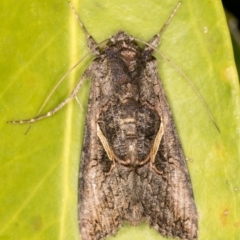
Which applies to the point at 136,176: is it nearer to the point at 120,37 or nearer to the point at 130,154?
the point at 130,154

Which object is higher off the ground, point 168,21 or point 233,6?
point 233,6

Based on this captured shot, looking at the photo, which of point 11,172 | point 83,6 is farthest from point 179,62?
point 11,172

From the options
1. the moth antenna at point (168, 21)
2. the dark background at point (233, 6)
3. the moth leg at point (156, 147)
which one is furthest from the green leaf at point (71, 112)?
the dark background at point (233, 6)

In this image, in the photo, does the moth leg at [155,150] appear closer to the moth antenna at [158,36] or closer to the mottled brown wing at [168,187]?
the mottled brown wing at [168,187]

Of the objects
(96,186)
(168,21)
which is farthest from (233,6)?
(96,186)

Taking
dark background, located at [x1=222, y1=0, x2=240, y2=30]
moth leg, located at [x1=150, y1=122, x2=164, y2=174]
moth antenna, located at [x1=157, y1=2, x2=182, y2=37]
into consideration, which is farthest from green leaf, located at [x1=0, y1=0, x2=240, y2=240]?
dark background, located at [x1=222, y1=0, x2=240, y2=30]

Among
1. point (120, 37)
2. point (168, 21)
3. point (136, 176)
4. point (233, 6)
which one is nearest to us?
point (168, 21)

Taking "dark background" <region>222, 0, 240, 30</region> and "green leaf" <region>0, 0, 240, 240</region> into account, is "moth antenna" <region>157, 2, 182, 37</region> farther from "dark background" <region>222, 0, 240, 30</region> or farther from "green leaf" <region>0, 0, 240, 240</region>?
"dark background" <region>222, 0, 240, 30</region>
